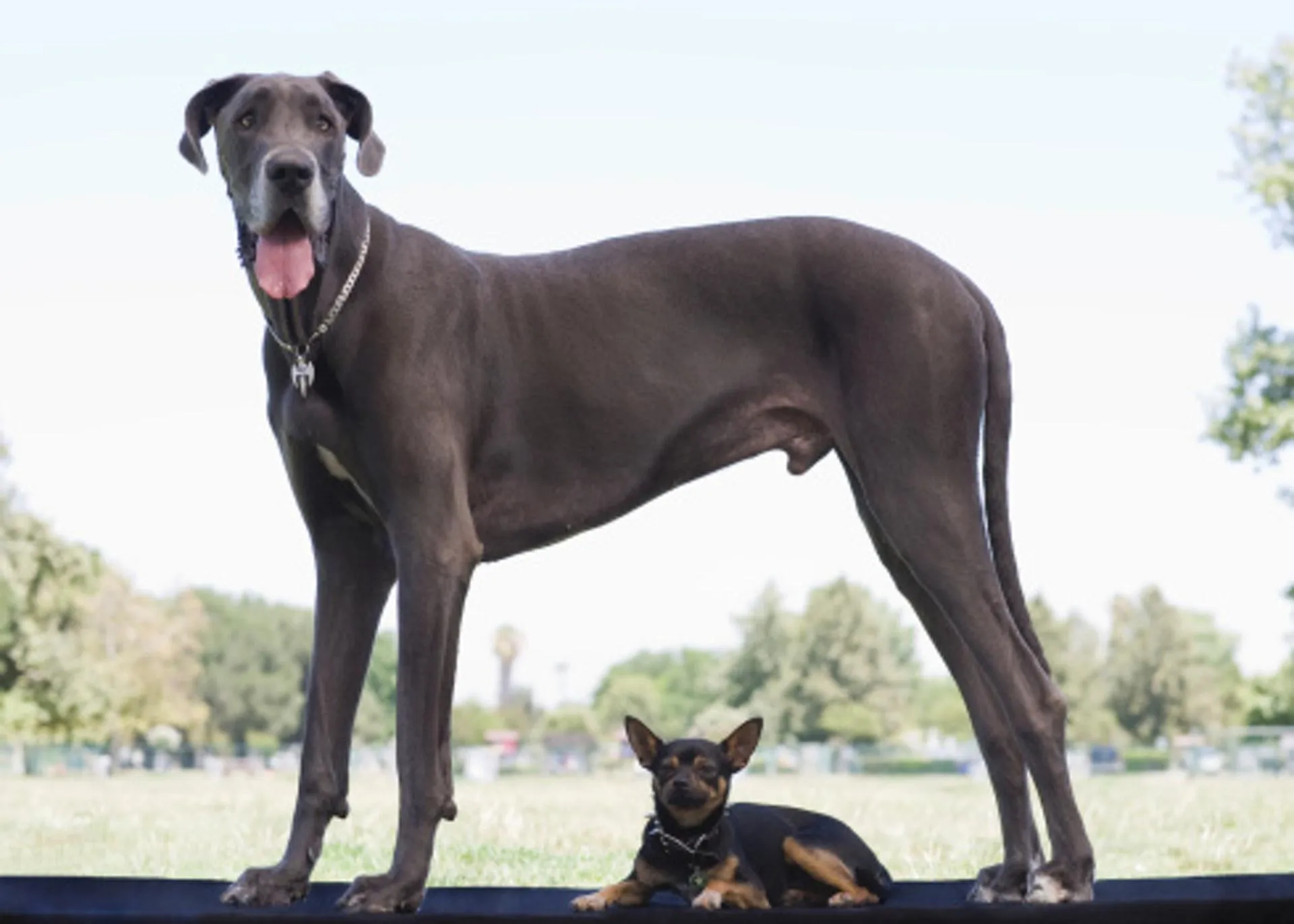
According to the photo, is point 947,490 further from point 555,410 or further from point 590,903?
point 590,903

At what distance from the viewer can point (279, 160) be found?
360cm

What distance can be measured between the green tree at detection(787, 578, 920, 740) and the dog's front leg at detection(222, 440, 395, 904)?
112 feet

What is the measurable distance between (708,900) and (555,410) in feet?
4.03

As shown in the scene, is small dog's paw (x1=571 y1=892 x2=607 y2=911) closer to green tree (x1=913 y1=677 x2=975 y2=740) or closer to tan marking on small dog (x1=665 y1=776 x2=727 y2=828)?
tan marking on small dog (x1=665 y1=776 x2=727 y2=828)

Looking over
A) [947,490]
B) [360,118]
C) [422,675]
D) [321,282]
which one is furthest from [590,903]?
[360,118]

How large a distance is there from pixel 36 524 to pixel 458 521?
27.5 metres

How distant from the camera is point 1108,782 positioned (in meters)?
14.5

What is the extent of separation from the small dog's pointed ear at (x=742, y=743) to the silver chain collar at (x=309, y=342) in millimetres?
1472

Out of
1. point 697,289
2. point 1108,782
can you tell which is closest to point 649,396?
point 697,289

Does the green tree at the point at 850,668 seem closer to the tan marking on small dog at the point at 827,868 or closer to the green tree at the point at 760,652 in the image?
the green tree at the point at 760,652

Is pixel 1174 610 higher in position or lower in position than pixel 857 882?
higher

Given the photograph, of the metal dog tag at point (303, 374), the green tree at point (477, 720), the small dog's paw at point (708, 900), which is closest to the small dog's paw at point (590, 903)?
the small dog's paw at point (708, 900)

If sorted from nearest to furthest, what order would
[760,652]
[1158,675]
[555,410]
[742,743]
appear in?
[555,410], [742,743], [760,652], [1158,675]

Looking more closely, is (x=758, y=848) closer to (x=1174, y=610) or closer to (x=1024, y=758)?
(x=1024, y=758)
